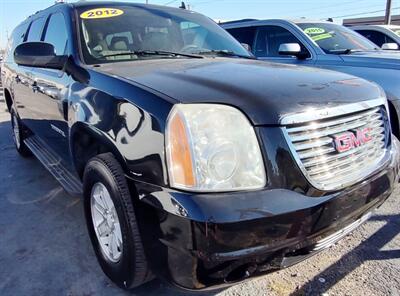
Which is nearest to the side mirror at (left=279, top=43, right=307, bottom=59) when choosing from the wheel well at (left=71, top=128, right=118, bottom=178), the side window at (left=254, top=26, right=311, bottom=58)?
the side window at (left=254, top=26, right=311, bottom=58)

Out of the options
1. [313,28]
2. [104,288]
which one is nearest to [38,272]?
[104,288]

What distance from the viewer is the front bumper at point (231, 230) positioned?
173cm

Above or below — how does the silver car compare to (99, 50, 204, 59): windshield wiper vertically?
below

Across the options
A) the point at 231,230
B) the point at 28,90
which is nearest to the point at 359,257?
the point at 231,230

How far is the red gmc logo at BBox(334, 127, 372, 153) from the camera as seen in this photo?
208cm

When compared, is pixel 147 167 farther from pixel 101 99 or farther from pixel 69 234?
pixel 69 234

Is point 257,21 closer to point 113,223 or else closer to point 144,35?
point 144,35

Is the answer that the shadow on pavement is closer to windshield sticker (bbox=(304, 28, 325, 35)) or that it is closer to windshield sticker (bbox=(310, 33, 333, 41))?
windshield sticker (bbox=(310, 33, 333, 41))

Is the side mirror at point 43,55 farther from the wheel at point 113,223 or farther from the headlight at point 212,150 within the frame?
the headlight at point 212,150

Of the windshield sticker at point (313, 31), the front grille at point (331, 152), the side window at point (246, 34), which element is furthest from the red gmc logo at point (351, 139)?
the side window at point (246, 34)

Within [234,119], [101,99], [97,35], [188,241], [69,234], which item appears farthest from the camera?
[69,234]

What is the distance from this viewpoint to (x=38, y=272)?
2.74 meters

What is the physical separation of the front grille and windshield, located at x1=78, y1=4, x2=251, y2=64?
5.10 feet

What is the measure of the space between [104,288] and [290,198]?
144 centimetres
